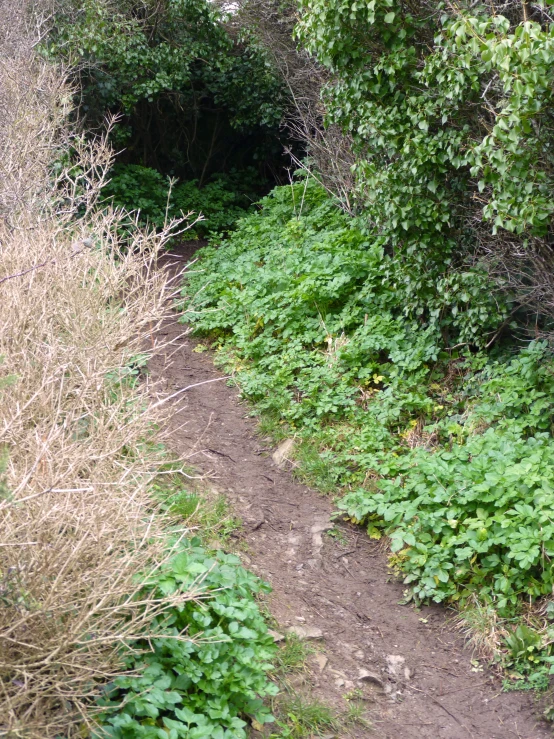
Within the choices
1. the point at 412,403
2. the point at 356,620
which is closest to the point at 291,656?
the point at 356,620

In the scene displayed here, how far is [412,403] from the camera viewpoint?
6078 mm

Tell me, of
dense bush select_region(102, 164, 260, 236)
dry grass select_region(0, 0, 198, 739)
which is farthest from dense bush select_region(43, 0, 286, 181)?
dry grass select_region(0, 0, 198, 739)

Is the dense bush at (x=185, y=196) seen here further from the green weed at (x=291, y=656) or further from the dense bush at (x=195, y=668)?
the dense bush at (x=195, y=668)

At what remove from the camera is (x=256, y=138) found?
49.7 ft

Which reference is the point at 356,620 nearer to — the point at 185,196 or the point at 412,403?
the point at 412,403

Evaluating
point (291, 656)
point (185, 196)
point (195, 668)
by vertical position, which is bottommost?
point (291, 656)

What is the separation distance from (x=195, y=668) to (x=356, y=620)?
68.7 inches

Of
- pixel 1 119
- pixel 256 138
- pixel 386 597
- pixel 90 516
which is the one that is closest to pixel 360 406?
pixel 386 597

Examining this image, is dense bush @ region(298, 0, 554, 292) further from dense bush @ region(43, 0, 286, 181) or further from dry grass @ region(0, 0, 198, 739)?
dense bush @ region(43, 0, 286, 181)

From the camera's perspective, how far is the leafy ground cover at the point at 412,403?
4391mm

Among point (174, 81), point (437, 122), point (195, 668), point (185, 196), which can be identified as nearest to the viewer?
point (195, 668)

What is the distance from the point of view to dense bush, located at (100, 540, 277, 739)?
2883 mm

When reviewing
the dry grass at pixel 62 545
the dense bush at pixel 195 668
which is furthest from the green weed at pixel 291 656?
the dry grass at pixel 62 545

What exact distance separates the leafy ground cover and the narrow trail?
0.64ft
